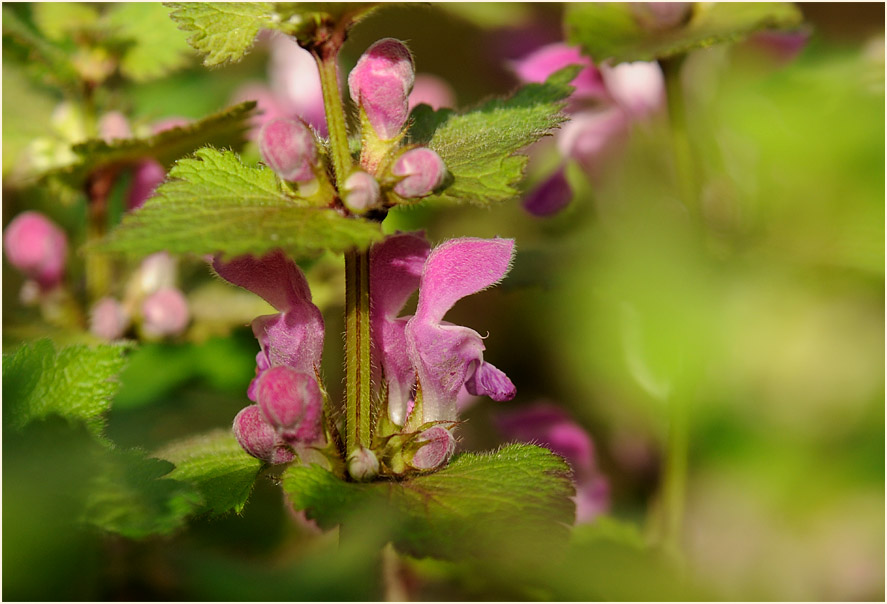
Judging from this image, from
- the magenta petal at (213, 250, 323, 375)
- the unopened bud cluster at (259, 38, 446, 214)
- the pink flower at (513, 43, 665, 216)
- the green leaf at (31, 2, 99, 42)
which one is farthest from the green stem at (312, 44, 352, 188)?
the green leaf at (31, 2, 99, 42)

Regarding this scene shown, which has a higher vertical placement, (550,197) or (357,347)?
(550,197)

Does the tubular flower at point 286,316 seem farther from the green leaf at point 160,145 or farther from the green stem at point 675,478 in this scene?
the green stem at point 675,478

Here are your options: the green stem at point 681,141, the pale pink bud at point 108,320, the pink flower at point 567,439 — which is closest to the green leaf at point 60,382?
the pale pink bud at point 108,320

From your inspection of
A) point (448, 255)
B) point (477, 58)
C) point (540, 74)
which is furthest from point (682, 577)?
point (477, 58)

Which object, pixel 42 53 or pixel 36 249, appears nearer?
pixel 42 53

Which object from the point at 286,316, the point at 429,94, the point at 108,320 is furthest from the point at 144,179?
the point at 286,316

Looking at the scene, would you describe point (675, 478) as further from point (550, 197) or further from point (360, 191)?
point (360, 191)

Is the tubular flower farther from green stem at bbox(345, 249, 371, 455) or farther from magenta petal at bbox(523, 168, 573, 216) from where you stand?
magenta petal at bbox(523, 168, 573, 216)
